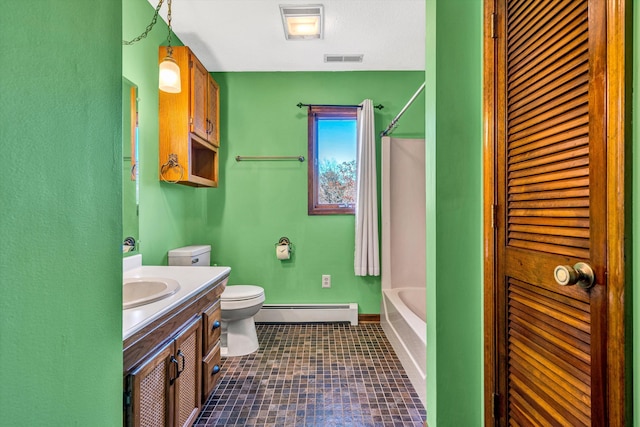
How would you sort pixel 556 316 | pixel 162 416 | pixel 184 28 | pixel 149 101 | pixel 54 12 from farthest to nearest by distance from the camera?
pixel 184 28, pixel 149 101, pixel 162 416, pixel 556 316, pixel 54 12

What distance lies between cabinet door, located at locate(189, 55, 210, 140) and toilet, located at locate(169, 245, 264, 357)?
96 cm

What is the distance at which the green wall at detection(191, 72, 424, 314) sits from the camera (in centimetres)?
301

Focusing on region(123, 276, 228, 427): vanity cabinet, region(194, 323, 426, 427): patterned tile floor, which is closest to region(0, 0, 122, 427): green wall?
region(123, 276, 228, 427): vanity cabinet

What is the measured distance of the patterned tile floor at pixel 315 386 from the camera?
1.66 metres

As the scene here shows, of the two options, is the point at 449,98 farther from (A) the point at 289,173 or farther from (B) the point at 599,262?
(A) the point at 289,173

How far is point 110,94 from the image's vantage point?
81 centimetres

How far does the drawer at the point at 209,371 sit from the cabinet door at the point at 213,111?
1725 mm

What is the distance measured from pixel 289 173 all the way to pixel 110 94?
7.34 ft

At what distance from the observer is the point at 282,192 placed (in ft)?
9.97

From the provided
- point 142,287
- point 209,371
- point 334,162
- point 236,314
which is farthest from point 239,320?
point 334,162

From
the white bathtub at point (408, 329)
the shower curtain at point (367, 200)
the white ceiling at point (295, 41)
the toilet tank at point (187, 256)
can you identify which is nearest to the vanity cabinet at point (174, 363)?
the toilet tank at point (187, 256)

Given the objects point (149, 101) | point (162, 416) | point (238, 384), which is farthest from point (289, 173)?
point (162, 416)

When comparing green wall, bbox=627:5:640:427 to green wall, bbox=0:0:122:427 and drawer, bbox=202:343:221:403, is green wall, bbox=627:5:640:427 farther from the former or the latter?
drawer, bbox=202:343:221:403

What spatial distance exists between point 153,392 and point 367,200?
2143mm
